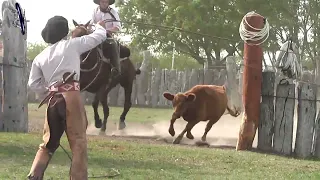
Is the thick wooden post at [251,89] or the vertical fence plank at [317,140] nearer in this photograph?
the vertical fence plank at [317,140]

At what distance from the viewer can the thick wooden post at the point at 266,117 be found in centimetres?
1201

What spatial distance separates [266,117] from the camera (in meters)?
12.1

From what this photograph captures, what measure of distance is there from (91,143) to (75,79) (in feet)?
15.6

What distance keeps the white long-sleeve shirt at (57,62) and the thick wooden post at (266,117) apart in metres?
5.65

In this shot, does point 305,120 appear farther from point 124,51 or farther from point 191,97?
point 124,51

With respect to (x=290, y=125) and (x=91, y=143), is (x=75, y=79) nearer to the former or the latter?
(x=91, y=143)

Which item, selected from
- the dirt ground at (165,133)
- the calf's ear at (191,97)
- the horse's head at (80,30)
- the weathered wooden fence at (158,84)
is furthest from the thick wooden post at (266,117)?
the weathered wooden fence at (158,84)

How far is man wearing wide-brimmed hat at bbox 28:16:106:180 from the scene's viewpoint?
669 cm

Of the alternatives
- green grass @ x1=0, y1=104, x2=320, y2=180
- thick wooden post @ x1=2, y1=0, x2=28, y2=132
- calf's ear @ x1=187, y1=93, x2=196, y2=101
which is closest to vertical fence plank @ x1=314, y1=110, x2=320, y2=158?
green grass @ x1=0, y1=104, x2=320, y2=180

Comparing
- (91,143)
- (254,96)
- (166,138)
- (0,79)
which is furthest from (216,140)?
(0,79)

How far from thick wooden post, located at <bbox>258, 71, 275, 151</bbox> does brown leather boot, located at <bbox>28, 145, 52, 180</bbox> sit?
19.3ft

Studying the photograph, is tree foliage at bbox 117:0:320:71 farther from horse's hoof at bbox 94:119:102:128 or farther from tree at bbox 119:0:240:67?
horse's hoof at bbox 94:119:102:128

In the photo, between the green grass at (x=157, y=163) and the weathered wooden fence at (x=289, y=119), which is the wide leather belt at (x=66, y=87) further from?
the weathered wooden fence at (x=289, y=119)

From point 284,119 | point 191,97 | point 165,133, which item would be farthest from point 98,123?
point 284,119
